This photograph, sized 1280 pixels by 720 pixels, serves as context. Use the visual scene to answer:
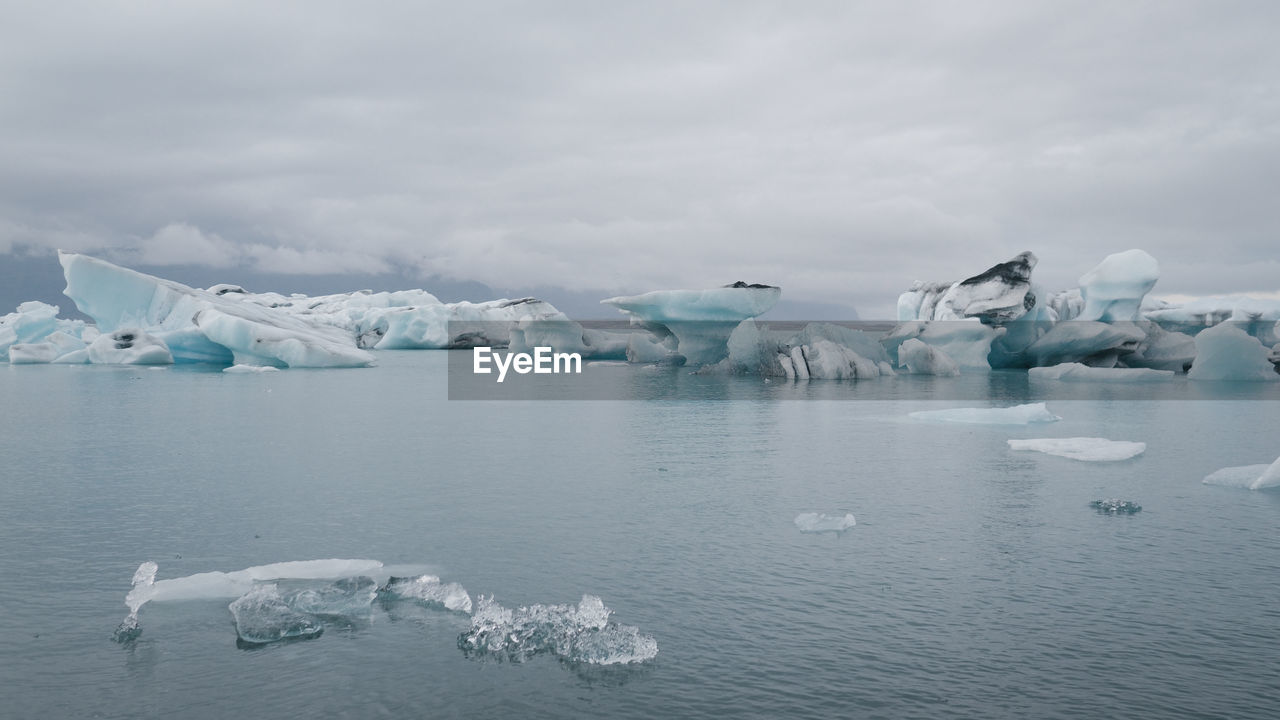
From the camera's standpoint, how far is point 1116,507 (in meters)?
6.76

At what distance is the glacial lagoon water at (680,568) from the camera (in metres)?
3.52

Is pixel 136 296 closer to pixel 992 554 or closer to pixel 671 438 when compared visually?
pixel 671 438

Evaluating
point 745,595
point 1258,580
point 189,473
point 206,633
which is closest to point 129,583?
point 206,633

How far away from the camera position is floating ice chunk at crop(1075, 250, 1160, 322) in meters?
27.2

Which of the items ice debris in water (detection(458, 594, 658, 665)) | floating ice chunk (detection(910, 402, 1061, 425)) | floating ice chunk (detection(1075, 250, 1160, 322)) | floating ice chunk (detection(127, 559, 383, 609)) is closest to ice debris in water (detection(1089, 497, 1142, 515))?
ice debris in water (detection(458, 594, 658, 665))

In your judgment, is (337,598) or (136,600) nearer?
(136,600)

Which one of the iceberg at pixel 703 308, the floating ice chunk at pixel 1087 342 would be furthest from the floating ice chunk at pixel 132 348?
the floating ice chunk at pixel 1087 342

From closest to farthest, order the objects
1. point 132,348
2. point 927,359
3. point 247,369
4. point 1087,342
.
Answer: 1. point 1087,342
2. point 247,369
3. point 927,359
4. point 132,348

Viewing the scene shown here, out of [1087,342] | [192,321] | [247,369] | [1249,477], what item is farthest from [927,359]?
[192,321]

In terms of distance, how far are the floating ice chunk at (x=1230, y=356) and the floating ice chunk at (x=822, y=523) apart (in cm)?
2102

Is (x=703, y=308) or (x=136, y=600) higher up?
(x=703, y=308)

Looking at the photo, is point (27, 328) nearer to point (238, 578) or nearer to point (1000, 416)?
point (1000, 416)

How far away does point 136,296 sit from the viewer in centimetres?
2838

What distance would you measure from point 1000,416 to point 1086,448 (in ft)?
10.7
